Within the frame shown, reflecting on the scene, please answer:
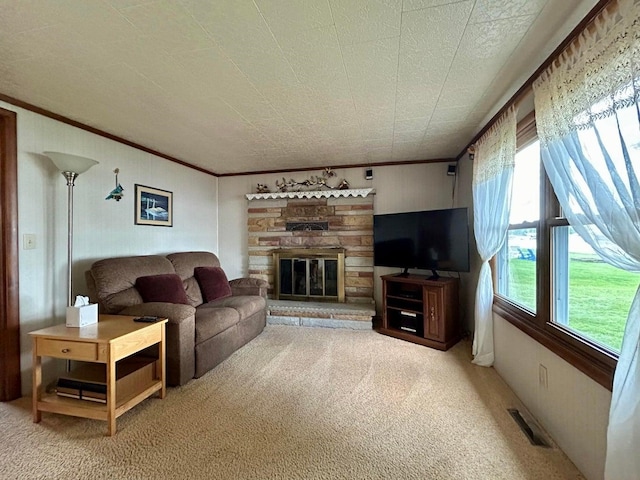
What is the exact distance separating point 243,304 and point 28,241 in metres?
1.86

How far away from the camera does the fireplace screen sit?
168 inches

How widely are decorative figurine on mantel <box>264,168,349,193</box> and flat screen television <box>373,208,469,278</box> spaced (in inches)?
32.1

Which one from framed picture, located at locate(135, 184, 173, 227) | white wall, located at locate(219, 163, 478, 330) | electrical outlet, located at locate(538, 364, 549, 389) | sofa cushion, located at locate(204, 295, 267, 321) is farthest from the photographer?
white wall, located at locate(219, 163, 478, 330)

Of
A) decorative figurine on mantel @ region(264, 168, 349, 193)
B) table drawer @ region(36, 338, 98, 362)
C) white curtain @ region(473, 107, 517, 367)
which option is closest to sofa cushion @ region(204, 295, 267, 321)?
table drawer @ region(36, 338, 98, 362)

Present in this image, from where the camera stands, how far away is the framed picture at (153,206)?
3309 mm

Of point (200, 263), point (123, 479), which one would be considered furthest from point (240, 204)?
point (123, 479)

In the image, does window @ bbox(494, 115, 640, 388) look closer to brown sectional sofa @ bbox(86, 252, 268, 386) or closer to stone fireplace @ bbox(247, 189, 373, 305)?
stone fireplace @ bbox(247, 189, 373, 305)

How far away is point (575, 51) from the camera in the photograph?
138cm

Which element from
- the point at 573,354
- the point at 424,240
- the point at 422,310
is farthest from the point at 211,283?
the point at 573,354

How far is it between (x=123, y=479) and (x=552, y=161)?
268 cm

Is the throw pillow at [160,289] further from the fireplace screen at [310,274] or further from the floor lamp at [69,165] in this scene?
the fireplace screen at [310,274]

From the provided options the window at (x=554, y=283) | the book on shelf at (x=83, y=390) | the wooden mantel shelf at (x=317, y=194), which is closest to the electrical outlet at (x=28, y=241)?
the book on shelf at (x=83, y=390)

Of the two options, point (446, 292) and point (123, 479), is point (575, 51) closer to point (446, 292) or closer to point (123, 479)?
point (446, 292)

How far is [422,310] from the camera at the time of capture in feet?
10.8
